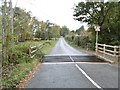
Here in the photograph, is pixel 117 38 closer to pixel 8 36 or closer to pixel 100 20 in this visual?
pixel 100 20

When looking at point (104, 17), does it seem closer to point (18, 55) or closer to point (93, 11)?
point (93, 11)

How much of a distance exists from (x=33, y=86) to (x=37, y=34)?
269 ft

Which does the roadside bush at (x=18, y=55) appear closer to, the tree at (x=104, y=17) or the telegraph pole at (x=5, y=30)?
the telegraph pole at (x=5, y=30)

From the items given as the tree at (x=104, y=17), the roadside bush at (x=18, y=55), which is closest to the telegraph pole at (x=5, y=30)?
the roadside bush at (x=18, y=55)

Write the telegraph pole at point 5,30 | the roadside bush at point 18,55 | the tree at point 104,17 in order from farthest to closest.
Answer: the tree at point 104,17 → the roadside bush at point 18,55 → the telegraph pole at point 5,30

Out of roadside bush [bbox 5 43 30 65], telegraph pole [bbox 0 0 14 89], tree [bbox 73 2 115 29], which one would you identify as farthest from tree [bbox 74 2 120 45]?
telegraph pole [bbox 0 0 14 89]

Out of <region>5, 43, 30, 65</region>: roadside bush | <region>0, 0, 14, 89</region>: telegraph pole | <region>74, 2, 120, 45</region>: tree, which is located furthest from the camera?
<region>74, 2, 120, 45</region>: tree

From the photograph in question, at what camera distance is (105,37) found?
1505 inches

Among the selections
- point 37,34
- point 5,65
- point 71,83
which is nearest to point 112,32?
point 5,65

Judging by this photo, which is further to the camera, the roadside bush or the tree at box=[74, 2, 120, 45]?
the tree at box=[74, 2, 120, 45]

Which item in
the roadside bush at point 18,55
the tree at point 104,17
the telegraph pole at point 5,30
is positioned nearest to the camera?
the telegraph pole at point 5,30

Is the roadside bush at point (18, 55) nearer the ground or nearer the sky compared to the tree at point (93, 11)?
nearer the ground

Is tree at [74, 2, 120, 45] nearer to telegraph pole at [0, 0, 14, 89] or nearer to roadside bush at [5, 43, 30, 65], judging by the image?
roadside bush at [5, 43, 30, 65]

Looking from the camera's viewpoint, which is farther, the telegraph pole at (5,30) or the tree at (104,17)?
the tree at (104,17)
